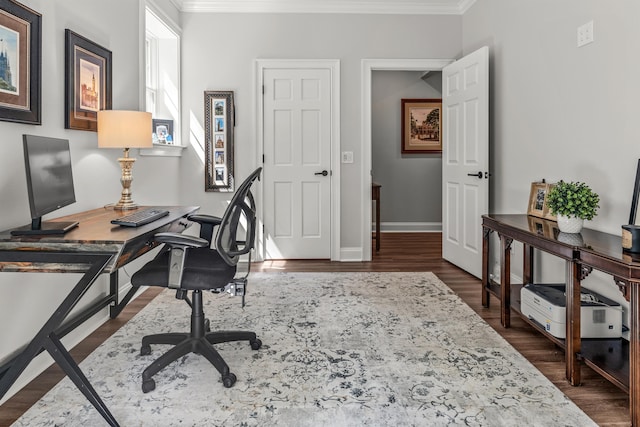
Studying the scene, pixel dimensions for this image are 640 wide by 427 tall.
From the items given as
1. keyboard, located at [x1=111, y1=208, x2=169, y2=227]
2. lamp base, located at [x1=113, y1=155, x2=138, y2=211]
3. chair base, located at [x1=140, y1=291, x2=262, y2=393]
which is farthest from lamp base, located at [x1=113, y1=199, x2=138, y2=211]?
chair base, located at [x1=140, y1=291, x2=262, y2=393]

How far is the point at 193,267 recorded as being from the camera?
6.64 ft

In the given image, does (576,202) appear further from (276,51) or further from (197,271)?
(276,51)

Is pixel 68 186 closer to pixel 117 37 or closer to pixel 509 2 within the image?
pixel 117 37

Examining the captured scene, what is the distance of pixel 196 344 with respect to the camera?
2.11 metres

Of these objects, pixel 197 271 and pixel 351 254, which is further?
pixel 351 254

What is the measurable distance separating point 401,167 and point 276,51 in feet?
9.86

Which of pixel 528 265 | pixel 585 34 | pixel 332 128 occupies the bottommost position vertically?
pixel 528 265

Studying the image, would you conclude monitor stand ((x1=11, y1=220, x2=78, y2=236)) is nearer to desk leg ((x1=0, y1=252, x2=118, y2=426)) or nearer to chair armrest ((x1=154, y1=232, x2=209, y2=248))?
desk leg ((x1=0, y1=252, x2=118, y2=426))

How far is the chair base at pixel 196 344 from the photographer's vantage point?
6.41 ft

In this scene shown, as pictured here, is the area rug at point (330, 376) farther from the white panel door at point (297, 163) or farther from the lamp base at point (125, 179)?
the white panel door at point (297, 163)

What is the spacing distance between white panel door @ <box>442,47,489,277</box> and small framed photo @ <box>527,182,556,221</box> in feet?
2.30

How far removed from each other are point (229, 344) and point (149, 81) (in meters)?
2.91

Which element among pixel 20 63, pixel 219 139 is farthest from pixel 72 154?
pixel 219 139

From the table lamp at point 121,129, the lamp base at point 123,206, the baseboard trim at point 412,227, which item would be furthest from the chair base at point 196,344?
the baseboard trim at point 412,227
